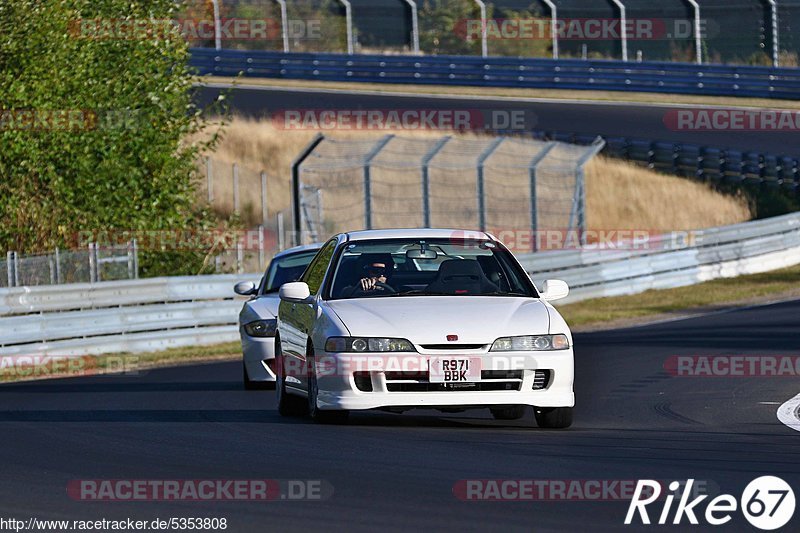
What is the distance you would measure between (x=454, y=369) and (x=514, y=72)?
1291 inches

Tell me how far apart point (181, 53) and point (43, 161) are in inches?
128

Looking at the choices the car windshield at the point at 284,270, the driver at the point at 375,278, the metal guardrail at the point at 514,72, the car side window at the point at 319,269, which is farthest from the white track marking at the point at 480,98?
the driver at the point at 375,278

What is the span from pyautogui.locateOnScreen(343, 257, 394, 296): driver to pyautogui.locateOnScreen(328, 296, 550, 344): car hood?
0.83 feet

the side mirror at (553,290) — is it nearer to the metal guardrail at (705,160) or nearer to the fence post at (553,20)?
the metal guardrail at (705,160)

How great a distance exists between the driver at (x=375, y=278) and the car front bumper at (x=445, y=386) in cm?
94

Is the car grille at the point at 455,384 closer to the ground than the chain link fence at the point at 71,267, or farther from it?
farther from it

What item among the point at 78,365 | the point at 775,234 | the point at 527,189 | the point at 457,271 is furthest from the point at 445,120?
the point at 457,271

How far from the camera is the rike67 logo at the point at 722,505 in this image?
6.86 m

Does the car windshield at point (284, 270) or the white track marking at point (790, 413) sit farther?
the car windshield at point (284, 270)

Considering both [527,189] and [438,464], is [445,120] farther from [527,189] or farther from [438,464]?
[438,464]

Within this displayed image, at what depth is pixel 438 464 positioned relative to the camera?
8.68 m

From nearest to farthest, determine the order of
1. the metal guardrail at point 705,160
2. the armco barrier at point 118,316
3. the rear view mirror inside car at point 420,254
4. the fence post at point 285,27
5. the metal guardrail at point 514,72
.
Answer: the rear view mirror inside car at point 420,254
the armco barrier at point 118,316
the metal guardrail at point 705,160
the metal guardrail at point 514,72
the fence post at point 285,27

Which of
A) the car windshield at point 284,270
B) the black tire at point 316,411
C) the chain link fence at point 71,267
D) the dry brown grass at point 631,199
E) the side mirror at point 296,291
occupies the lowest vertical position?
the dry brown grass at point 631,199

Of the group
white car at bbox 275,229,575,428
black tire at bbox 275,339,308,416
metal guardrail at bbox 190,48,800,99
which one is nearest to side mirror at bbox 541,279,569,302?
white car at bbox 275,229,575,428
